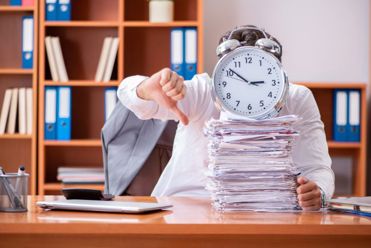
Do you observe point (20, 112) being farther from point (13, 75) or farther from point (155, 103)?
point (155, 103)

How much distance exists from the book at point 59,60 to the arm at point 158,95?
2.23m

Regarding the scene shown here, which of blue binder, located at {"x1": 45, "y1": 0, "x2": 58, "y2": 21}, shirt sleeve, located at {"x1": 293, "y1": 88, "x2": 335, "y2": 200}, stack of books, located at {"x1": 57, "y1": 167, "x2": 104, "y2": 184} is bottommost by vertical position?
stack of books, located at {"x1": 57, "y1": 167, "x2": 104, "y2": 184}

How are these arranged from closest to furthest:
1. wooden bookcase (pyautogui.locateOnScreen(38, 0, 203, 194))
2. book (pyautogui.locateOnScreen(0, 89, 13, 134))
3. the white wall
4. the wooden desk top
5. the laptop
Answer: the wooden desk top → the laptop → book (pyautogui.locateOnScreen(0, 89, 13, 134)) → wooden bookcase (pyautogui.locateOnScreen(38, 0, 203, 194)) → the white wall

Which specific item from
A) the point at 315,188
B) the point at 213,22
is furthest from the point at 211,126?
the point at 213,22

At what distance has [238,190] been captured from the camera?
5.50 feet

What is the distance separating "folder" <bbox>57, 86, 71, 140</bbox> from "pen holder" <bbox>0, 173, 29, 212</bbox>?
8.89ft

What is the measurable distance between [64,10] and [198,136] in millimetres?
2364

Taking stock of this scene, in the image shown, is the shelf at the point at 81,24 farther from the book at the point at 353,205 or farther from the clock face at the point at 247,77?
the book at the point at 353,205

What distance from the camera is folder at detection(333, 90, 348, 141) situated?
4.35 metres

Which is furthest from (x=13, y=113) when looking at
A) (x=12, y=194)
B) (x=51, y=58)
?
(x=12, y=194)

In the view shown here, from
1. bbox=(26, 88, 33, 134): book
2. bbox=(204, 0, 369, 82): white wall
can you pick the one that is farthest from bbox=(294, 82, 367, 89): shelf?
bbox=(26, 88, 33, 134): book

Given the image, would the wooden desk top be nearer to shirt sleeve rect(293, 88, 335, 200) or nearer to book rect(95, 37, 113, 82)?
shirt sleeve rect(293, 88, 335, 200)

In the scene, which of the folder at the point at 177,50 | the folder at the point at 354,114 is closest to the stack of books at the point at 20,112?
the folder at the point at 177,50

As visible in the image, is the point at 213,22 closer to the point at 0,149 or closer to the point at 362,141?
the point at 362,141
